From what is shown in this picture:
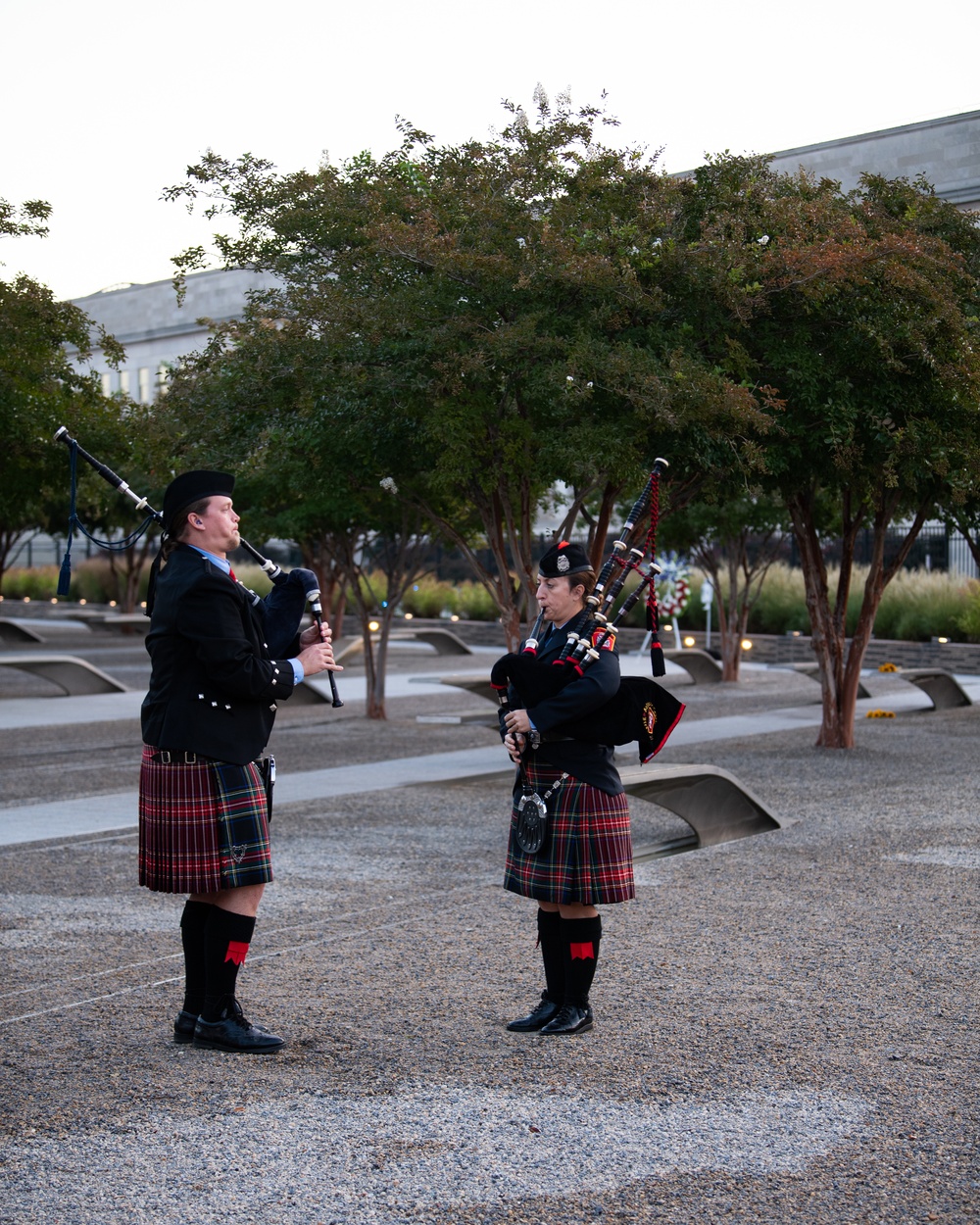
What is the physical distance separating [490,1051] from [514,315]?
736 cm

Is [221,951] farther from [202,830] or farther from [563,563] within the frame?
[563,563]

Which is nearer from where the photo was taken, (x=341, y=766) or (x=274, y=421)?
(x=274, y=421)

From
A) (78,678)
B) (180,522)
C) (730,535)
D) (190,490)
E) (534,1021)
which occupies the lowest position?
(78,678)

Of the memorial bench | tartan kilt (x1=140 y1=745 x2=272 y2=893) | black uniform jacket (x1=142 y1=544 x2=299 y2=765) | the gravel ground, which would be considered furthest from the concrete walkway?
black uniform jacket (x1=142 y1=544 x2=299 y2=765)

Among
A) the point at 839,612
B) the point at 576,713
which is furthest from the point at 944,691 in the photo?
the point at 576,713

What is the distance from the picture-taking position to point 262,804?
5191 millimetres

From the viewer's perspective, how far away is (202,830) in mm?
5031

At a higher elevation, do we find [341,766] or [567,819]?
[567,819]

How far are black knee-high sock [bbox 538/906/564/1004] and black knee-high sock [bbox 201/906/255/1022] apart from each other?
1098mm

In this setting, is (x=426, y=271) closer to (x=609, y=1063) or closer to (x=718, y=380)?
(x=718, y=380)

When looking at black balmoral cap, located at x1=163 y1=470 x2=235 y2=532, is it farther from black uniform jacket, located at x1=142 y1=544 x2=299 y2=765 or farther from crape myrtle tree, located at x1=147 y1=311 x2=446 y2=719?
crape myrtle tree, located at x1=147 y1=311 x2=446 y2=719

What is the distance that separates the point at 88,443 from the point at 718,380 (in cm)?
822

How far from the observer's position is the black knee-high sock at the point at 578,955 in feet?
17.7

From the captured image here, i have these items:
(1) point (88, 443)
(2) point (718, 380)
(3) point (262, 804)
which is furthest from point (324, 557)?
A: (3) point (262, 804)
